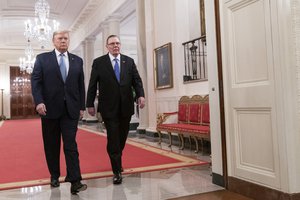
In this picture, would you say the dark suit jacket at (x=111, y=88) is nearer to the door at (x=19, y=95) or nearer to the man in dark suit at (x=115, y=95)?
the man in dark suit at (x=115, y=95)

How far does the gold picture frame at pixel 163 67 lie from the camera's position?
752cm

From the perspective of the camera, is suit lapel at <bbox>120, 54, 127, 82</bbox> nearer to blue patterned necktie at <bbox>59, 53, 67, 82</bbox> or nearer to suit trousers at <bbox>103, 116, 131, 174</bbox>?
suit trousers at <bbox>103, 116, 131, 174</bbox>

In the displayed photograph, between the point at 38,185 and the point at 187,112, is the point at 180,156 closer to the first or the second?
the point at 187,112

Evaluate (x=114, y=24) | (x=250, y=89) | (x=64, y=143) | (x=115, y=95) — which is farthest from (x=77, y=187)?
(x=114, y=24)

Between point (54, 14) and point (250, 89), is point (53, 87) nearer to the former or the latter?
point (250, 89)

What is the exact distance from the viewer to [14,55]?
72.0ft

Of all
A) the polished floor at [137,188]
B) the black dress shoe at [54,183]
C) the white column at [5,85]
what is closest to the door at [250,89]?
the polished floor at [137,188]

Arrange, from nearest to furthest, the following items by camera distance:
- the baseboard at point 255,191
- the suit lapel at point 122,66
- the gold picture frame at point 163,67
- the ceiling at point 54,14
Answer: the baseboard at point 255,191 < the suit lapel at point 122,66 < the gold picture frame at point 163,67 < the ceiling at point 54,14

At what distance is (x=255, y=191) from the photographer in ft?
9.47

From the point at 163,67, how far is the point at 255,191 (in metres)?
5.20

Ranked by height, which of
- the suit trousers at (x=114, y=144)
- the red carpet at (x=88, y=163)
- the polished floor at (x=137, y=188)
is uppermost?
the suit trousers at (x=114, y=144)

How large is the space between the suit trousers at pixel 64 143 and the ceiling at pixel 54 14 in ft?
24.5

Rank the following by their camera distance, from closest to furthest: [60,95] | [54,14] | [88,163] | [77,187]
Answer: [77,187] < [60,95] < [88,163] < [54,14]

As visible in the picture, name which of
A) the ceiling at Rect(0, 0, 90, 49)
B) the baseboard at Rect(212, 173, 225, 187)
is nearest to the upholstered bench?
the baseboard at Rect(212, 173, 225, 187)
